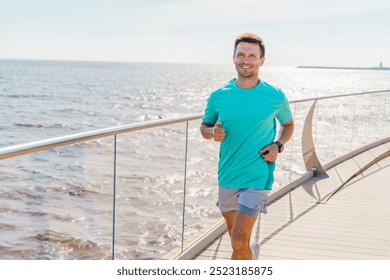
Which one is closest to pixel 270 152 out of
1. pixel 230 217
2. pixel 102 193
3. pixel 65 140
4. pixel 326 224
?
pixel 230 217

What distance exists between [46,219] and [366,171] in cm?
517

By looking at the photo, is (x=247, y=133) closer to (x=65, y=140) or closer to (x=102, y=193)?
(x=65, y=140)

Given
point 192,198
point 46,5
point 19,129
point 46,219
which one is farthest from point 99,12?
point 46,219

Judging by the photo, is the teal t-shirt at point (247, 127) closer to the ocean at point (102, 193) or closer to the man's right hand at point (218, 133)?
the man's right hand at point (218, 133)

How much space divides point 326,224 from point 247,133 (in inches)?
96.0

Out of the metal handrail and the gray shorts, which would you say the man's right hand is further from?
the metal handrail

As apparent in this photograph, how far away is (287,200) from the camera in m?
5.53

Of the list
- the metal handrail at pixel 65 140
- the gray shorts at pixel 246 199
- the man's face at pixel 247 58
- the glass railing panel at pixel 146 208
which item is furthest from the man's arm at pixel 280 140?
the glass railing panel at pixel 146 208

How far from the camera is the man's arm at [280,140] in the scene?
2662mm

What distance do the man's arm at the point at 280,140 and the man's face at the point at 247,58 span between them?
1.19 feet

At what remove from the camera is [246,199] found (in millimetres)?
2674

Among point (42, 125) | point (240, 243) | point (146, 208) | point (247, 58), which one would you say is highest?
point (247, 58)
